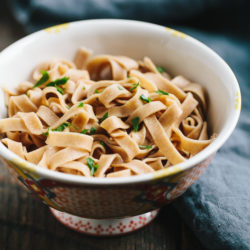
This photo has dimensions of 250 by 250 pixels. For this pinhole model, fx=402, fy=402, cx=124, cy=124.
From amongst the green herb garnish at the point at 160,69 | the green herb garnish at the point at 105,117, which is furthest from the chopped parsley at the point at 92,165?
the green herb garnish at the point at 160,69

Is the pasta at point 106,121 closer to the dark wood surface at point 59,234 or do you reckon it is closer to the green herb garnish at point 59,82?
the green herb garnish at point 59,82

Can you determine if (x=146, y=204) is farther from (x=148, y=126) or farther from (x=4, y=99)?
(x=4, y=99)

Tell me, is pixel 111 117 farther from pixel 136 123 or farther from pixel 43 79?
pixel 43 79

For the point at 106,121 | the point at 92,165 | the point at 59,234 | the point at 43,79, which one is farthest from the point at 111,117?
the point at 59,234

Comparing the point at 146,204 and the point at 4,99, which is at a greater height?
the point at 4,99

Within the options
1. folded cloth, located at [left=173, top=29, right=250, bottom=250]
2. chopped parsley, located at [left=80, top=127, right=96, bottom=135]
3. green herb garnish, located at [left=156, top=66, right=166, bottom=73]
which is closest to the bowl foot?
folded cloth, located at [left=173, top=29, right=250, bottom=250]

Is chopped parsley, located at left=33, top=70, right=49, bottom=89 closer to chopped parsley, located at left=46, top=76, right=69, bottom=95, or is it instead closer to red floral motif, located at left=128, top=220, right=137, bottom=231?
chopped parsley, located at left=46, top=76, right=69, bottom=95

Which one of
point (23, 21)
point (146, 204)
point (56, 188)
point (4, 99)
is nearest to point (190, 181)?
point (146, 204)

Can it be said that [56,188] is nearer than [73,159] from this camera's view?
Yes
